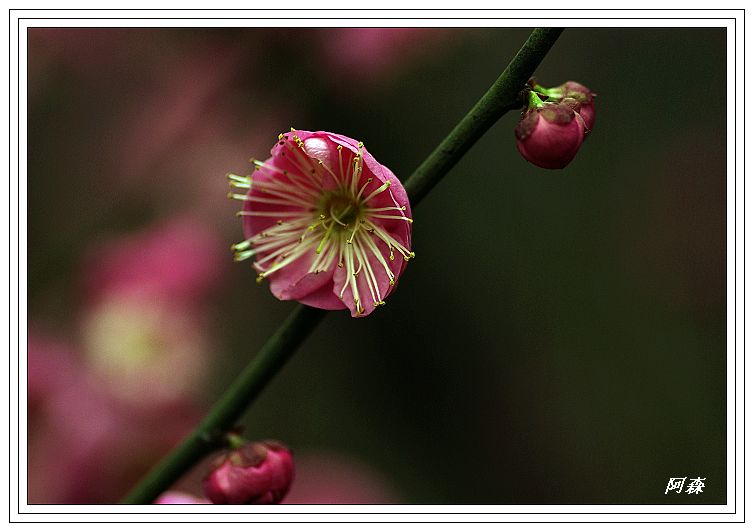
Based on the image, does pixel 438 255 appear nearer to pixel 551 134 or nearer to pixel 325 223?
pixel 325 223

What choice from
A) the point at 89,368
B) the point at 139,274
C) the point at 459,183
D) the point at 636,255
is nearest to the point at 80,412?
the point at 89,368

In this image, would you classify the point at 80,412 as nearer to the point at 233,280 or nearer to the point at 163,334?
the point at 163,334

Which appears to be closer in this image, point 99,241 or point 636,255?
point 99,241

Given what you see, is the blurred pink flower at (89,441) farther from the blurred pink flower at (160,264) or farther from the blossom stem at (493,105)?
the blossom stem at (493,105)
